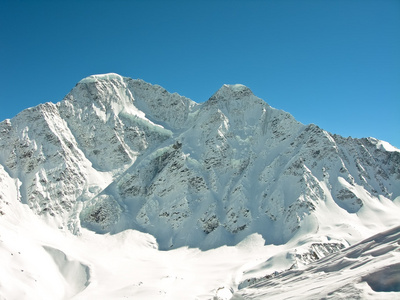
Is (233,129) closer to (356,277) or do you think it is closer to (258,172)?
Answer: (258,172)

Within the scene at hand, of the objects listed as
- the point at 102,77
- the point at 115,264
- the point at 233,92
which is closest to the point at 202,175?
the point at 115,264

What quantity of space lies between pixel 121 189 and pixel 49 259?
3781 cm

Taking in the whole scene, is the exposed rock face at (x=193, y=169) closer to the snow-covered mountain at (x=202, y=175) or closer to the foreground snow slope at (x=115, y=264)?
the snow-covered mountain at (x=202, y=175)

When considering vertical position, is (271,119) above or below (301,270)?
above

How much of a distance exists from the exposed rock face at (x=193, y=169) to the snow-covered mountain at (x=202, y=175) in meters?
0.32

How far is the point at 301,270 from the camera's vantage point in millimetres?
19734

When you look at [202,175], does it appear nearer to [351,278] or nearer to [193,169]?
[193,169]

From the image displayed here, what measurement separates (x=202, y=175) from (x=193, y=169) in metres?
3.21

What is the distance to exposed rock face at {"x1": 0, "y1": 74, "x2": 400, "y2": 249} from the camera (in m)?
91.2

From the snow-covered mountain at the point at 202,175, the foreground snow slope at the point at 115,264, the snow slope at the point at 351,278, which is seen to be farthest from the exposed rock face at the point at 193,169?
the snow slope at the point at 351,278

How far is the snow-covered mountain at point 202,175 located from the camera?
Result: 87.8 meters

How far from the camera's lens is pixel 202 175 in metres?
104

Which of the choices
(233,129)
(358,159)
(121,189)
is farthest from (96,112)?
(358,159)

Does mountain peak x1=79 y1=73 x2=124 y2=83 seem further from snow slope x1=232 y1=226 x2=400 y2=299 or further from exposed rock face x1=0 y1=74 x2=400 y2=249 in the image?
snow slope x1=232 y1=226 x2=400 y2=299
